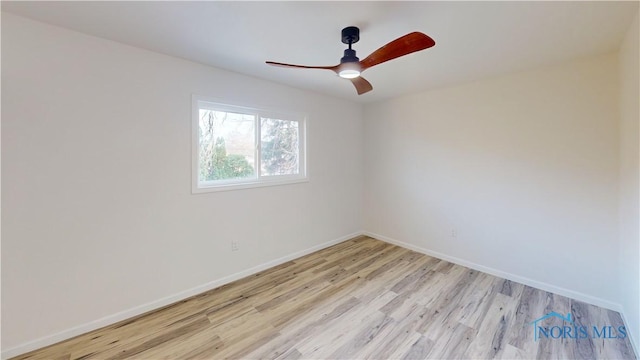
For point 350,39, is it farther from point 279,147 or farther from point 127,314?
point 127,314

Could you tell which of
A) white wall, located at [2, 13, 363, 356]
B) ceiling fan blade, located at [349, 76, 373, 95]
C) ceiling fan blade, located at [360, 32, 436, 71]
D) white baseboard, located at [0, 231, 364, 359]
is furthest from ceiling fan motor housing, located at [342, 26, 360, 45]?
white baseboard, located at [0, 231, 364, 359]

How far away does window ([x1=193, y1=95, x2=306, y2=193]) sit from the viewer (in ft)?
8.79

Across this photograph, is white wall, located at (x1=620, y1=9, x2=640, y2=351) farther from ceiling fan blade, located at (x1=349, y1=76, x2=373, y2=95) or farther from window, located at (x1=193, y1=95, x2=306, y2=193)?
window, located at (x1=193, y1=95, x2=306, y2=193)

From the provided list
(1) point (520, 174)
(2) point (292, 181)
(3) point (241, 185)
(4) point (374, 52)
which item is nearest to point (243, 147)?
(3) point (241, 185)

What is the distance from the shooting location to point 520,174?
2795mm

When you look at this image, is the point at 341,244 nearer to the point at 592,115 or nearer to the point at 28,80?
the point at 592,115

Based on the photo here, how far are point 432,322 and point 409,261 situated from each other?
1.27 meters

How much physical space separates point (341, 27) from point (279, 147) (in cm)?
181

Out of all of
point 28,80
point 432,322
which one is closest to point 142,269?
point 28,80

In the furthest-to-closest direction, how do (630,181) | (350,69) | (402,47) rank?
A: 1. (630,181)
2. (350,69)
3. (402,47)

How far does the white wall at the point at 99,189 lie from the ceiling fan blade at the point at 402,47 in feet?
5.56

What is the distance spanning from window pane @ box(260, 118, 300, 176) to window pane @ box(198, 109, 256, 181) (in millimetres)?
162

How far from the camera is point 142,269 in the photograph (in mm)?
2279

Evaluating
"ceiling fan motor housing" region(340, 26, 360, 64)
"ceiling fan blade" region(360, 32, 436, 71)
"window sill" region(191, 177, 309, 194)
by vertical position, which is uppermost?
"ceiling fan motor housing" region(340, 26, 360, 64)
